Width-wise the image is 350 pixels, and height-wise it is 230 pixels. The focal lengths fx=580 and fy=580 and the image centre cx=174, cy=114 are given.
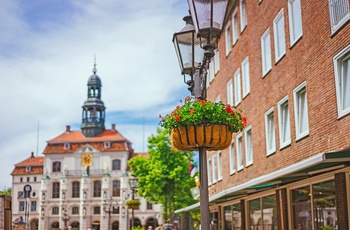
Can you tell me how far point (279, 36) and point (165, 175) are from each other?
3077 cm

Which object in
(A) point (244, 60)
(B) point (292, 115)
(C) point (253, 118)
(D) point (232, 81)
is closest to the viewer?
(B) point (292, 115)

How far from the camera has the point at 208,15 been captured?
22.5 feet

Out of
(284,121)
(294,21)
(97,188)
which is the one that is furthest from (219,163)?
(97,188)

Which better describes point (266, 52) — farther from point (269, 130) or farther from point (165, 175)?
point (165, 175)

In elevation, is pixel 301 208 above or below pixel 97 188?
below

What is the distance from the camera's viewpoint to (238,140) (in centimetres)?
2422

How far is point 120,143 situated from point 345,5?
78008 millimetres

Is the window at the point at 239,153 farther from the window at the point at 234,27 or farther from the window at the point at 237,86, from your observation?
the window at the point at 234,27

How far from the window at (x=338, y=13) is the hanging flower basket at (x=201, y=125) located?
19.3 ft

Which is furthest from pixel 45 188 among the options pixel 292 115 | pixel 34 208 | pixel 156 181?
pixel 292 115

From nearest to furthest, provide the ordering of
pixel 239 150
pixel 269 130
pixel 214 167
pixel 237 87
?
1. pixel 269 130
2. pixel 239 150
3. pixel 237 87
4. pixel 214 167

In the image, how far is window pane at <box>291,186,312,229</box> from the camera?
1554 cm

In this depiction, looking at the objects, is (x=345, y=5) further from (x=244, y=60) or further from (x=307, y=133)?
(x=244, y=60)

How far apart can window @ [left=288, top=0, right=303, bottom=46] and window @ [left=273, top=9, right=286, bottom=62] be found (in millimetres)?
814
